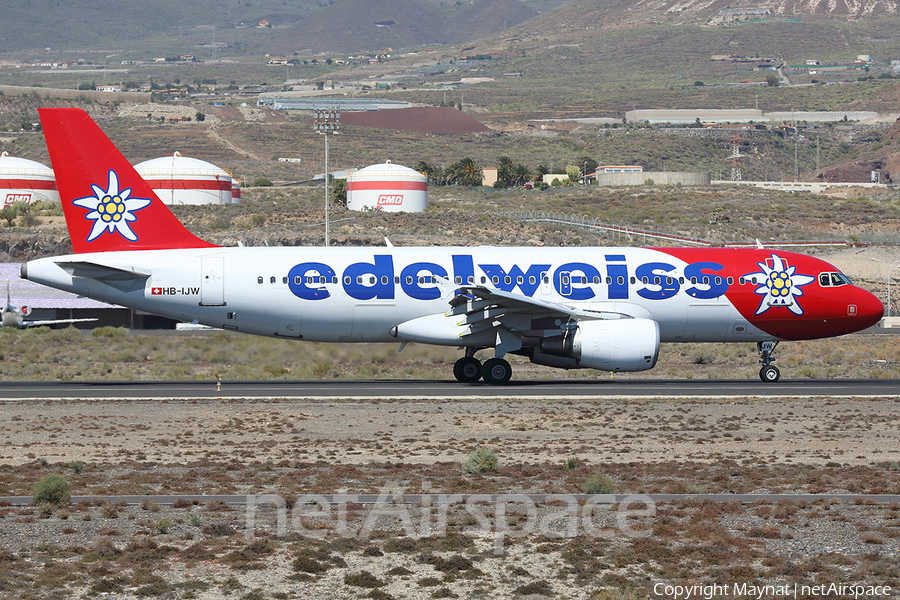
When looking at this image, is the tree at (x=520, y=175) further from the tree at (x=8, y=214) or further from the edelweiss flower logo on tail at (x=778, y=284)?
the edelweiss flower logo on tail at (x=778, y=284)

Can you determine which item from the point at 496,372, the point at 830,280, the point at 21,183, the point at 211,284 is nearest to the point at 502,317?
the point at 496,372

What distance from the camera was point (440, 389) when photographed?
108 ft

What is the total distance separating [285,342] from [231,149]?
14959 centimetres

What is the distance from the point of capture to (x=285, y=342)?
3509 cm

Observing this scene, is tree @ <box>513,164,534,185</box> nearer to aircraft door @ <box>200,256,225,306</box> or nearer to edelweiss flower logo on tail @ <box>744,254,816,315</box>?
edelweiss flower logo on tail @ <box>744,254,816,315</box>

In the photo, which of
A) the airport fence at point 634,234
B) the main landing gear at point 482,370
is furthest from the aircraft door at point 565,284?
the airport fence at point 634,234

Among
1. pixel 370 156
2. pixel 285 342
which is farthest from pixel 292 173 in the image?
pixel 285 342

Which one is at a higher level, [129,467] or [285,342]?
[285,342]

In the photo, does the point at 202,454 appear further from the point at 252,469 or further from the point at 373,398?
the point at 373,398

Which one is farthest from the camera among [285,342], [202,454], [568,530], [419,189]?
[419,189]

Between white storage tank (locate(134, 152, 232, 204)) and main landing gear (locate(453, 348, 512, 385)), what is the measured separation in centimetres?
7666

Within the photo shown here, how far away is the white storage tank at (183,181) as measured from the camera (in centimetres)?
10550

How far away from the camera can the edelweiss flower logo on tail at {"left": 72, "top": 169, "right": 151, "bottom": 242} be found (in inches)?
1292

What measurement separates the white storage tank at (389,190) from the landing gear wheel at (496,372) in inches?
2738
